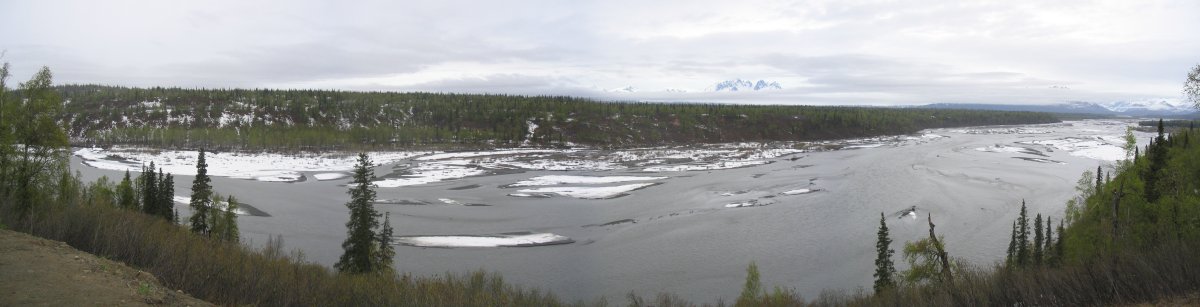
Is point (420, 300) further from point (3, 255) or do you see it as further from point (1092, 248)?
point (1092, 248)

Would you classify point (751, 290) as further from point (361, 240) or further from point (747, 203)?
point (747, 203)

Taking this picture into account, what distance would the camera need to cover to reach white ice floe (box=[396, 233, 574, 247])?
29.0m

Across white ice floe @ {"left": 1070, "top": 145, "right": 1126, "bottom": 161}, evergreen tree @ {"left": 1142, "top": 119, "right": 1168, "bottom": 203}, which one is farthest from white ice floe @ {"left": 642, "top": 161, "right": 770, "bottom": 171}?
evergreen tree @ {"left": 1142, "top": 119, "right": 1168, "bottom": 203}

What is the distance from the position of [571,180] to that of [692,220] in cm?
1913

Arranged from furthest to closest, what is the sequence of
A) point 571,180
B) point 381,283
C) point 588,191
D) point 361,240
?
1. point 571,180
2. point 588,191
3. point 361,240
4. point 381,283

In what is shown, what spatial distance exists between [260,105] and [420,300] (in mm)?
124321

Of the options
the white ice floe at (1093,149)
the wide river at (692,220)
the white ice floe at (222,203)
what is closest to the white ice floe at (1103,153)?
the white ice floe at (1093,149)

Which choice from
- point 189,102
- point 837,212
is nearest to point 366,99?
point 189,102

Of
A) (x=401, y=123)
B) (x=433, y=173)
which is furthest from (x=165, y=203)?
(x=401, y=123)

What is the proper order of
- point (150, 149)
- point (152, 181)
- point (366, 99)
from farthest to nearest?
1. point (366, 99)
2. point (150, 149)
3. point (152, 181)

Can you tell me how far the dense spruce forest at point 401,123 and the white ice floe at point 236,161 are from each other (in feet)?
33.6

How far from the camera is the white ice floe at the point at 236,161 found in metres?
58.1

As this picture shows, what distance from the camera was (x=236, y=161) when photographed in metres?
67.4

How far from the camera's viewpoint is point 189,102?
121062mm
